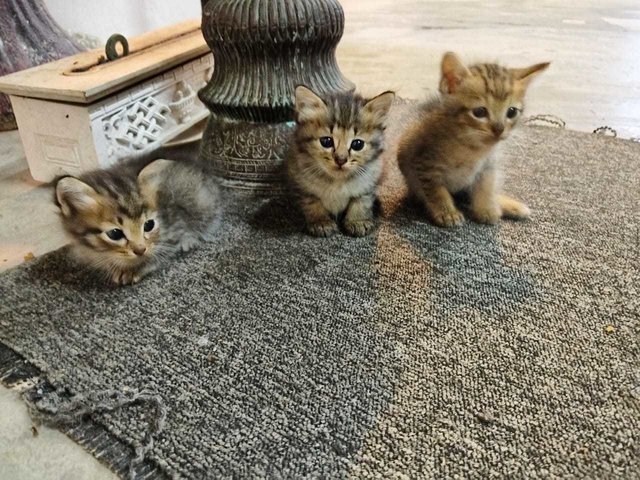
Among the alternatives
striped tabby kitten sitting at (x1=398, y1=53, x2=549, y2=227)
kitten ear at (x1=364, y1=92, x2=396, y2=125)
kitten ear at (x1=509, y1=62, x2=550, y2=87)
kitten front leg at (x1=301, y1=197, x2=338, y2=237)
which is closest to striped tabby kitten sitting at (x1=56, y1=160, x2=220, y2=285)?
kitten front leg at (x1=301, y1=197, x2=338, y2=237)

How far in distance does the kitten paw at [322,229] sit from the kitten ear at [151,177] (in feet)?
1.42

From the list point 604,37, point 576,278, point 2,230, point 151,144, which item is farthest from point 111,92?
point 604,37

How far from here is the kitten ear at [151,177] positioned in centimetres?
135

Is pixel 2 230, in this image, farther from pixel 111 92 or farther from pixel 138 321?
pixel 138 321

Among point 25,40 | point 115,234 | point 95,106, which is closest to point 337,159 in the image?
point 115,234

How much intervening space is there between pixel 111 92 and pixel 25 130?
0.36 metres

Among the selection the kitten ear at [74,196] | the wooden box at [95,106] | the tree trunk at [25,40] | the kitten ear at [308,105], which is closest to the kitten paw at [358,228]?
the kitten ear at [308,105]

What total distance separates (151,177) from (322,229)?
18.9 inches

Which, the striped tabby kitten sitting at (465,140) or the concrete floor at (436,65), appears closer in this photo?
the concrete floor at (436,65)

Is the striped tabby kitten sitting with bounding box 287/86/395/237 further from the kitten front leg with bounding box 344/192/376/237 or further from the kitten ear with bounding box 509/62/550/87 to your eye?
the kitten ear with bounding box 509/62/550/87

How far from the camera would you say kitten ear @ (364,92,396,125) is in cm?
142

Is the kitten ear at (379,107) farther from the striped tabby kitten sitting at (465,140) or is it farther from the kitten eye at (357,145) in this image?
the striped tabby kitten sitting at (465,140)

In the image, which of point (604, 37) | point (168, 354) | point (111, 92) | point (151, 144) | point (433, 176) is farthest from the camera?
point (604, 37)

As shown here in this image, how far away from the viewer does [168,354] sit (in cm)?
112
